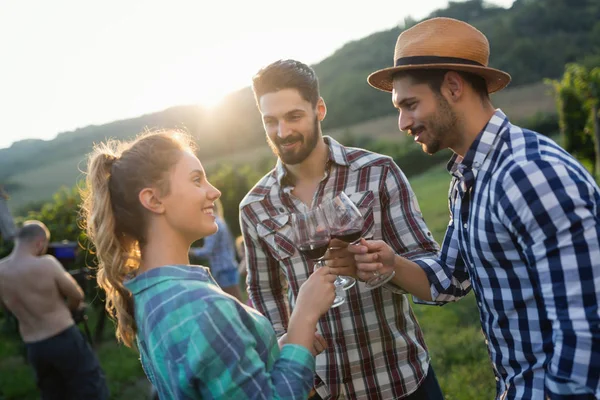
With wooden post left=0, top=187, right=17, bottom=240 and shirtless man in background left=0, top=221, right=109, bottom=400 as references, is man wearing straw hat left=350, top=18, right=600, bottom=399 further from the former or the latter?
wooden post left=0, top=187, right=17, bottom=240

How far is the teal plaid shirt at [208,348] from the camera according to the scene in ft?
4.86

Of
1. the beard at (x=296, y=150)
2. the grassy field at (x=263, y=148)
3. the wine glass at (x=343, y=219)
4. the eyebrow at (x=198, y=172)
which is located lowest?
the grassy field at (x=263, y=148)

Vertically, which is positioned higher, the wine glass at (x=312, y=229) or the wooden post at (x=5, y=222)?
the wine glass at (x=312, y=229)

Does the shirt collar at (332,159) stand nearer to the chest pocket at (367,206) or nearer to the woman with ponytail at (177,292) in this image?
the chest pocket at (367,206)

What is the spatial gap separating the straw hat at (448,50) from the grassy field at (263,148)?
93.2 ft

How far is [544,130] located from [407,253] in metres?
35.8

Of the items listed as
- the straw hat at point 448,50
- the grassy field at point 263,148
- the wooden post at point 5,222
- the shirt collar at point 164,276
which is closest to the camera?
the shirt collar at point 164,276

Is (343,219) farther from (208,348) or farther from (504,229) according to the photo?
(208,348)

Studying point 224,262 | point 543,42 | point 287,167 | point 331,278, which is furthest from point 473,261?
point 543,42

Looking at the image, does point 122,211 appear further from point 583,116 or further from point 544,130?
point 544,130

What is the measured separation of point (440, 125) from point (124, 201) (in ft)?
3.92

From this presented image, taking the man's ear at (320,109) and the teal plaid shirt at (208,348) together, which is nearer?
the teal plaid shirt at (208,348)

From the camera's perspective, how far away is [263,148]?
38.8 m

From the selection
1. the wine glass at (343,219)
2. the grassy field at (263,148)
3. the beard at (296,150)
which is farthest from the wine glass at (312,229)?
the grassy field at (263,148)
